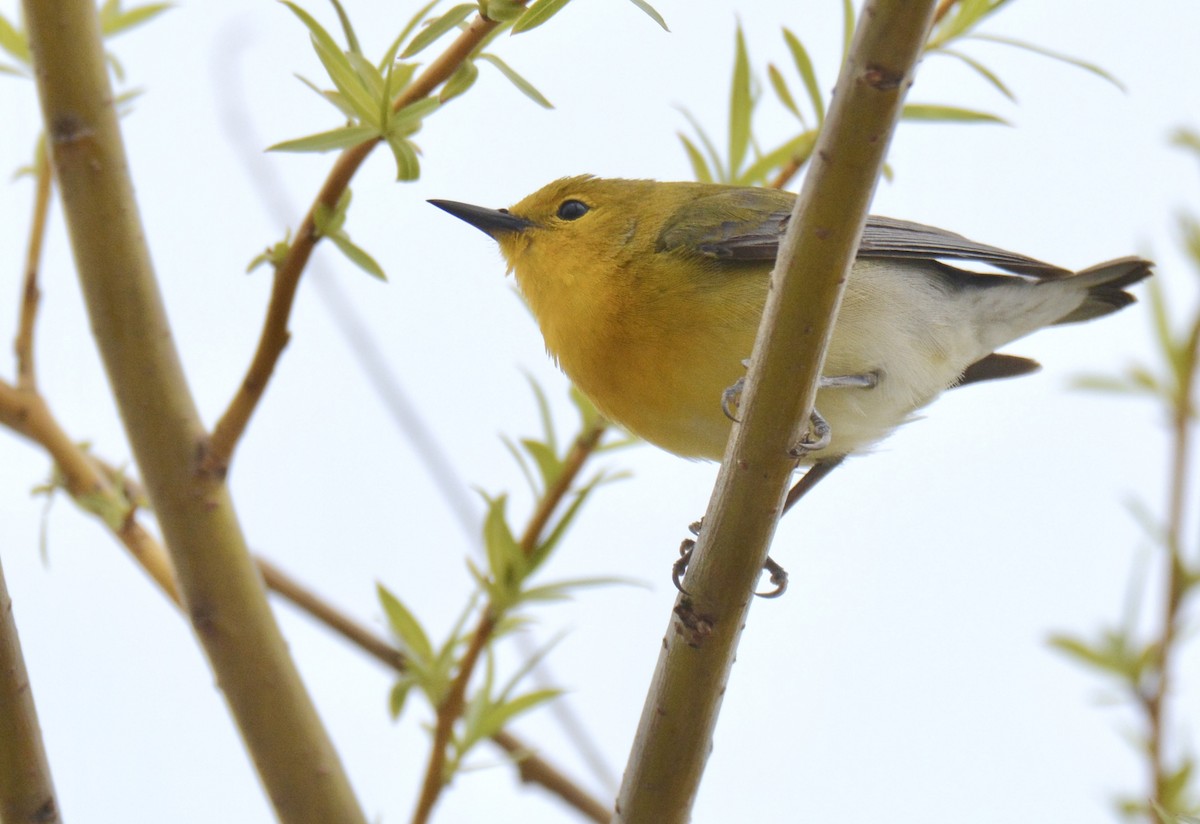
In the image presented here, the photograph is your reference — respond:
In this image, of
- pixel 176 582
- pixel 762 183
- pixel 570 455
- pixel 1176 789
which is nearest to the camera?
pixel 176 582

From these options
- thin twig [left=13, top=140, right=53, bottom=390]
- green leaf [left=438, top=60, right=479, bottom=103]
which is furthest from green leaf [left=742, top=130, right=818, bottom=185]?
thin twig [left=13, top=140, right=53, bottom=390]

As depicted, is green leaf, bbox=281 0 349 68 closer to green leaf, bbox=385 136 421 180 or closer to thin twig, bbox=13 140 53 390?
green leaf, bbox=385 136 421 180

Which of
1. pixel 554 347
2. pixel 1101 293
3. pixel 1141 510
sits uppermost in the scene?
pixel 1101 293

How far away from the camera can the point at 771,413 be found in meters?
1.77

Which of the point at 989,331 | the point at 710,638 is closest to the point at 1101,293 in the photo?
the point at 989,331

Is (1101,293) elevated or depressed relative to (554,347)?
elevated

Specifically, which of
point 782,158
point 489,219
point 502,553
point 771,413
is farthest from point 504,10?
point 489,219

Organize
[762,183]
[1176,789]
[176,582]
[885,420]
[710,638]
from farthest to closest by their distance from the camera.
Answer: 1. [885,420]
2. [762,183]
3. [1176,789]
4. [176,582]
5. [710,638]

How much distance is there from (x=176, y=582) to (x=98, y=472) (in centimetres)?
43

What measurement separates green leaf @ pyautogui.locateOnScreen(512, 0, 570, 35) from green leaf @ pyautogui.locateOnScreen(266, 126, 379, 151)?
338mm

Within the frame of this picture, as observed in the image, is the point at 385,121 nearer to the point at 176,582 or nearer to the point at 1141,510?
the point at 176,582

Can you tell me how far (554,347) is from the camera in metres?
3.56

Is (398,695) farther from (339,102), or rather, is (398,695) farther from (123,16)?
(123,16)

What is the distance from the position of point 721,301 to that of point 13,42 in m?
1.70
